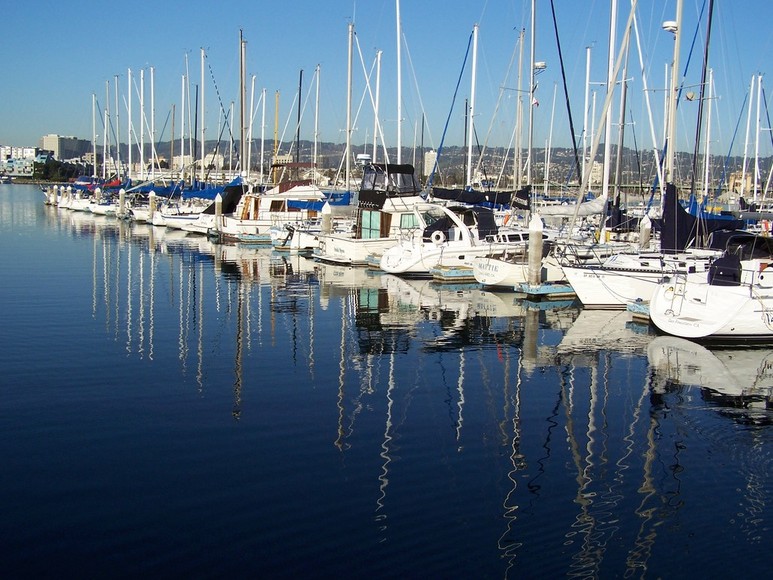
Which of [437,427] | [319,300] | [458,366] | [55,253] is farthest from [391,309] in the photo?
[55,253]

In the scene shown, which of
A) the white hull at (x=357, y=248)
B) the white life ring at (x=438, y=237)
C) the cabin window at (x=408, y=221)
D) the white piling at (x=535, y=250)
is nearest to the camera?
the white piling at (x=535, y=250)

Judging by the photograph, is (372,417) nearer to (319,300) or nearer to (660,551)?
(660,551)

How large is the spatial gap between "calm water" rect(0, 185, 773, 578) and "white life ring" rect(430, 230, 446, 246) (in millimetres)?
8667

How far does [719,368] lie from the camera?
16984 mm

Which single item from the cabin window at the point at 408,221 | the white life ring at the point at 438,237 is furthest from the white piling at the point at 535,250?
the cabin window at the point at 408,221

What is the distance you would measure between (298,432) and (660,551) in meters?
5.32

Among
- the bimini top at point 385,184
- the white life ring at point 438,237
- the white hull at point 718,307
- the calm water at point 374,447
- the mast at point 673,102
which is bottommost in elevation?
the calm water at point 374,447

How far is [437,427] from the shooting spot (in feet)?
41.7

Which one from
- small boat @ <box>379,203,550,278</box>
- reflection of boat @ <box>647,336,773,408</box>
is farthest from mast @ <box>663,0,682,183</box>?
small boat @ <box>379,203,550,278</box>

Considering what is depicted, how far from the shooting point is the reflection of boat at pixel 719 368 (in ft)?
49.9

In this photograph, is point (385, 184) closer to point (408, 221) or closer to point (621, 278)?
point (408, 221)

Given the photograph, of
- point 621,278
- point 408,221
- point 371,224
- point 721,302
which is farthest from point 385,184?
point 721,302

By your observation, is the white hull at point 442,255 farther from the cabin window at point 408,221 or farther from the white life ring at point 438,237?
the cabin window at point 408,221

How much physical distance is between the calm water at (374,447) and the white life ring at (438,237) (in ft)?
28.4
